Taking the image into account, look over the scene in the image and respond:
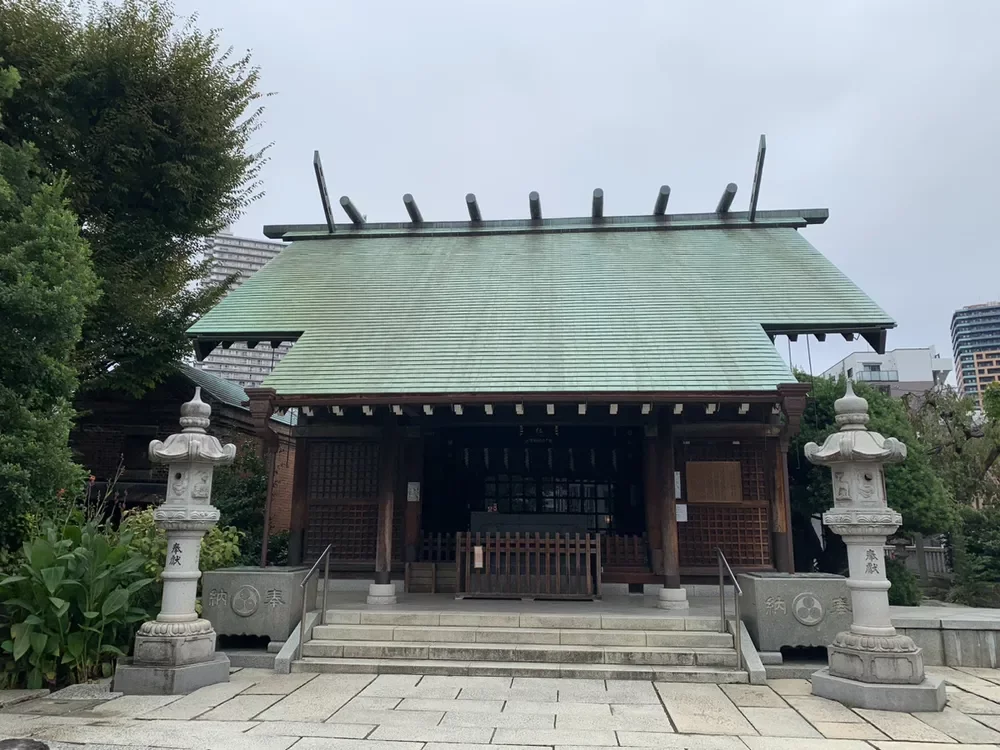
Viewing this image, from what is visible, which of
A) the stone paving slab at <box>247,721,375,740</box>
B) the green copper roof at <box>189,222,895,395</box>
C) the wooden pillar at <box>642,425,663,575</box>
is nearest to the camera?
the stone paving slab at <box>247,721,375,740</box>

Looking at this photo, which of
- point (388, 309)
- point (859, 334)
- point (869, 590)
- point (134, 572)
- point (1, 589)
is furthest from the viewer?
point (388, 309)

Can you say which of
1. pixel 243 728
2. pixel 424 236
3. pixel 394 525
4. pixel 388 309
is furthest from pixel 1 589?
pixel 424 236

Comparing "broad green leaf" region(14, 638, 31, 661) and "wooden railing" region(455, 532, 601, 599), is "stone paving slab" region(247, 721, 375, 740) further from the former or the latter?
"wooden railing" region(455, 532, 601, 599)

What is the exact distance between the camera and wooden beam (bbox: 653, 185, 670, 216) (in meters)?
13.6

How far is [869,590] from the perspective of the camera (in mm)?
6176

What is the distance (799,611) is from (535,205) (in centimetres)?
1009

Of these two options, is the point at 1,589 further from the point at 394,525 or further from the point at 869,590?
the point at 869,590

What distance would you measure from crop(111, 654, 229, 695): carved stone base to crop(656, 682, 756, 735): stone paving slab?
15.1 feet

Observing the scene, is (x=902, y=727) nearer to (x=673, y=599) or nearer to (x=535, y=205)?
(x=673, y=599)

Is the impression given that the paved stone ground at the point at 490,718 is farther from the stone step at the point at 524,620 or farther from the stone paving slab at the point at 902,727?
the stone step at the point at 524,620

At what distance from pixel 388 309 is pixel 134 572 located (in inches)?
235

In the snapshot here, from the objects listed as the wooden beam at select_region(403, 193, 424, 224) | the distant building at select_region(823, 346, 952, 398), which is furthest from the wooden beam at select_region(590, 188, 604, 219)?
the distant building at select_region(823, 346, 952, 398)

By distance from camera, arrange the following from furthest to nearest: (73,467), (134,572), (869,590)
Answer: (73,467) → (134,572) → (869,590)

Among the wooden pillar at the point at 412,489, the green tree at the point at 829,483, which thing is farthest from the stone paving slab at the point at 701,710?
the green tree at the point at 829,483
